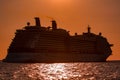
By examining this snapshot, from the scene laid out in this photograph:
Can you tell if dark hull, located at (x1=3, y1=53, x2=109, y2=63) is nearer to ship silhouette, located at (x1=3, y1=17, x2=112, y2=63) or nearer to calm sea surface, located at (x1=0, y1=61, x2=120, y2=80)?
ship silhouette, located at (x1=3, y1=17, x2=112, y2=63)

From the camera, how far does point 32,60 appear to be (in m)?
86.1

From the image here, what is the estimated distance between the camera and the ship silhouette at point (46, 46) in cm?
8812

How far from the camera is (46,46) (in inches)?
3708

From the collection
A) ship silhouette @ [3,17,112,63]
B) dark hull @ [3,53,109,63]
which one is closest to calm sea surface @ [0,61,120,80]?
dark hull @ [3,53,109,63]

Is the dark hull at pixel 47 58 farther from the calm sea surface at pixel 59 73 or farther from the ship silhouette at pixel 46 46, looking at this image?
the calm sea surface at pixel 59 73

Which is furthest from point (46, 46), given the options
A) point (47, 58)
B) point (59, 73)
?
point (59, 73)

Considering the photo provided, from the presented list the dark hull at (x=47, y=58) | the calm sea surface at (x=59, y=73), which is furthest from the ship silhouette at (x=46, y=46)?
the calm sea surface at (x=59, y=73)

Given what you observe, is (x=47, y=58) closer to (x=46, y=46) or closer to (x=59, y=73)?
(x=46, y=46)

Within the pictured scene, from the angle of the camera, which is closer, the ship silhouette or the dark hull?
the dark hull

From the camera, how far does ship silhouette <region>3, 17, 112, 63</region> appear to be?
88.1 metres

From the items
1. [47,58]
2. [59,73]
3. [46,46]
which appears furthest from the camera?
[46,46]

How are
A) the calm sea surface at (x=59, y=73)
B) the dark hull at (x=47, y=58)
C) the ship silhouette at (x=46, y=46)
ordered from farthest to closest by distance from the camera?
the ship silhouette at (x=46, y=46)
the dark hull at (x=47, y=58)
the calm sea surface at (x=59, y=73)

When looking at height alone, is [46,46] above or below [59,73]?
above

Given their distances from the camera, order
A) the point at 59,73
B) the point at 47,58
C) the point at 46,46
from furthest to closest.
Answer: the point at 46,46
the point at 47,58
the point at 59,73
